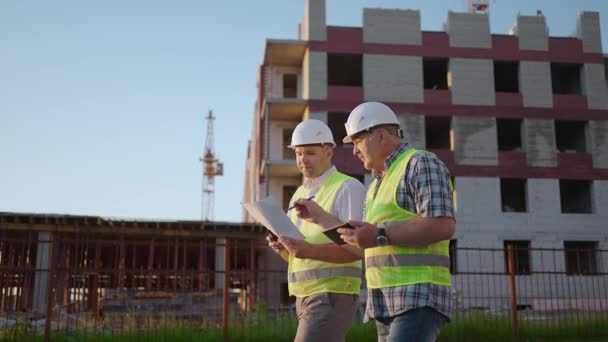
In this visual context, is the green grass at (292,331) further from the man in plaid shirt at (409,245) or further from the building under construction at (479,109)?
the building under construction at (479,109)

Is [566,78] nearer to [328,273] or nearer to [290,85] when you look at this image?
[290,85]

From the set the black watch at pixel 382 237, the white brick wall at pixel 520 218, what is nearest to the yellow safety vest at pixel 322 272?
the black watch at pixel 382 237

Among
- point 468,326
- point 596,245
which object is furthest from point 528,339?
point 596,245

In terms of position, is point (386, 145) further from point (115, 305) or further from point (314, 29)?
point (314, 29)

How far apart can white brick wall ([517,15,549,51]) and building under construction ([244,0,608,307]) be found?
0.04 meters

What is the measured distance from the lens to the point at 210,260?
99.1ft

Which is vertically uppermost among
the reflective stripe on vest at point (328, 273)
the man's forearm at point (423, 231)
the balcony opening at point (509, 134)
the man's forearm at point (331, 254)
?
the balcony opening at point (509, 134)

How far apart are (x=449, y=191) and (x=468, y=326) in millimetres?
9242

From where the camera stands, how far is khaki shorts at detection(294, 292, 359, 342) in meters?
3.03

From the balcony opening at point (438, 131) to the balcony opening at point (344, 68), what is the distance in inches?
156

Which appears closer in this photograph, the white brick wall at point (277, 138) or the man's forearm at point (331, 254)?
the man's forearm at point (331, 254)

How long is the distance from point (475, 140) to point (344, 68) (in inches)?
266

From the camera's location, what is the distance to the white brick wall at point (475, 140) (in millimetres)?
25734

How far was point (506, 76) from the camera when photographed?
28812 millimetres
